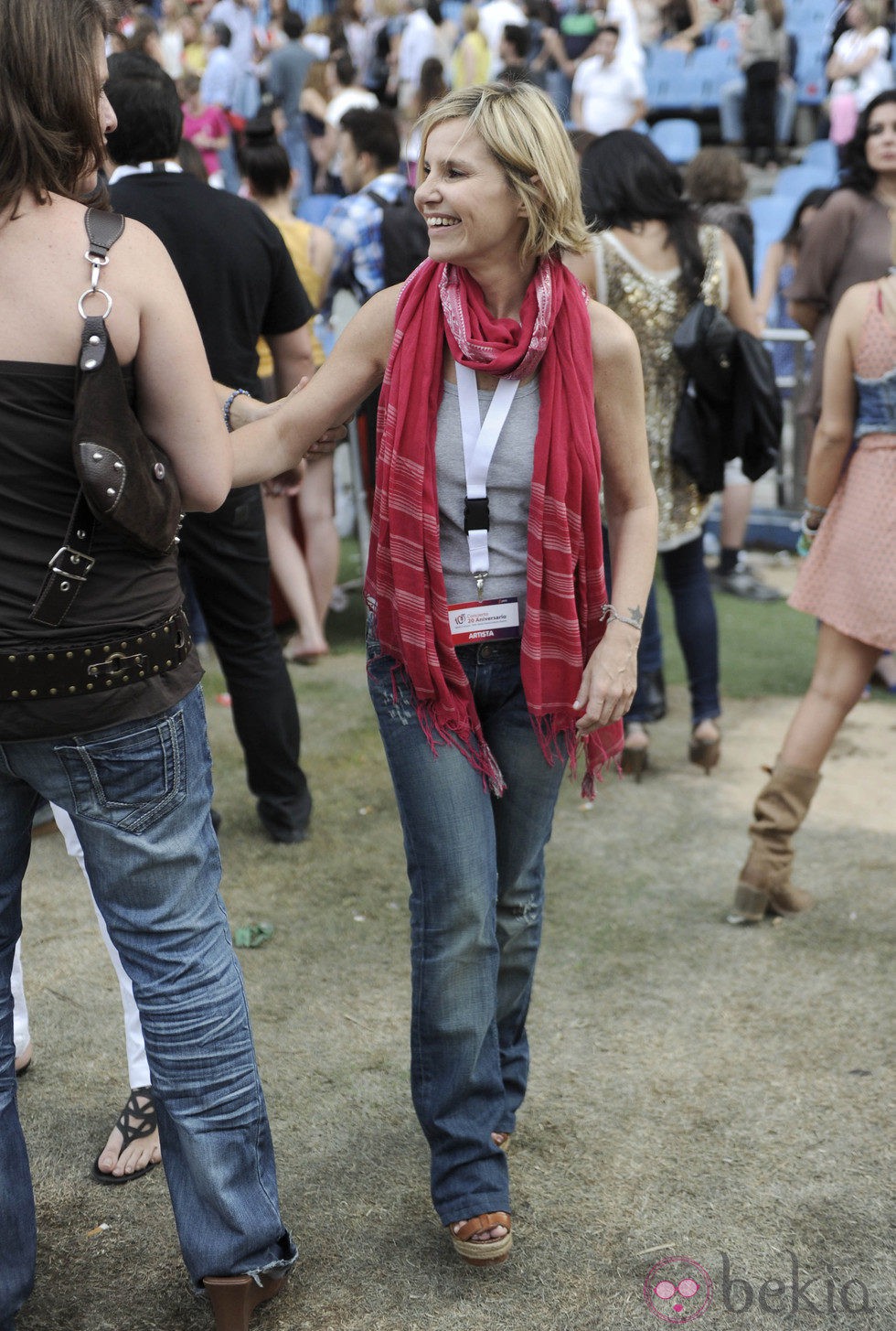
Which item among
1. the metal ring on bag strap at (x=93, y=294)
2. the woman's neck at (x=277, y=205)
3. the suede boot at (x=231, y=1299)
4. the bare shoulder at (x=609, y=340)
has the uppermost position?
the metal ring on bag strap at (x=93, y=294)

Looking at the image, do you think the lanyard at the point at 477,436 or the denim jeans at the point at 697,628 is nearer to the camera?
the lanyard at the point at 477,436

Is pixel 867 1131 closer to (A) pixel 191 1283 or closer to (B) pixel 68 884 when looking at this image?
(A) pixel 191 1283

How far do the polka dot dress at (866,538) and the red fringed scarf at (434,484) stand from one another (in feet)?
4.89

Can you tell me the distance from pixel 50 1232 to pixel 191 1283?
36 cm

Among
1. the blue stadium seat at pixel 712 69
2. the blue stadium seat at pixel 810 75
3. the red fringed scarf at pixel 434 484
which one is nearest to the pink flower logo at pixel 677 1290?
the red fringed scarf at pixel 434 484

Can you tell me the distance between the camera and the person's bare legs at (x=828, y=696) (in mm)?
3801

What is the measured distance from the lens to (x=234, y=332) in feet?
13.2

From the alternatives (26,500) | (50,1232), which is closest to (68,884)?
(50,1232)

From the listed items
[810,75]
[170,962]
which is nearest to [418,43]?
[810,75]

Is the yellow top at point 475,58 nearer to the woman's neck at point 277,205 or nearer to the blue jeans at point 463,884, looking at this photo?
the woman's neck at point 277,205

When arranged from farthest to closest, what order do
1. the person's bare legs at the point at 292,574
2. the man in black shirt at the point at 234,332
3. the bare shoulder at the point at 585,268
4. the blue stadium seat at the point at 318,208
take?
the blue stadium seat at the point at 318,208, the person's bare legs at the point at 292,574, the bare shoulder at the point at 585,268, the man in black shirt at the point at 234,332

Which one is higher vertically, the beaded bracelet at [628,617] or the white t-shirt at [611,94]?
the white t-shirt at [611,94]

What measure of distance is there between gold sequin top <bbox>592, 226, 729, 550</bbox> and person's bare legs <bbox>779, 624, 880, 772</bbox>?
1.03 m

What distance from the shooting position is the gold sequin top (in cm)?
445
